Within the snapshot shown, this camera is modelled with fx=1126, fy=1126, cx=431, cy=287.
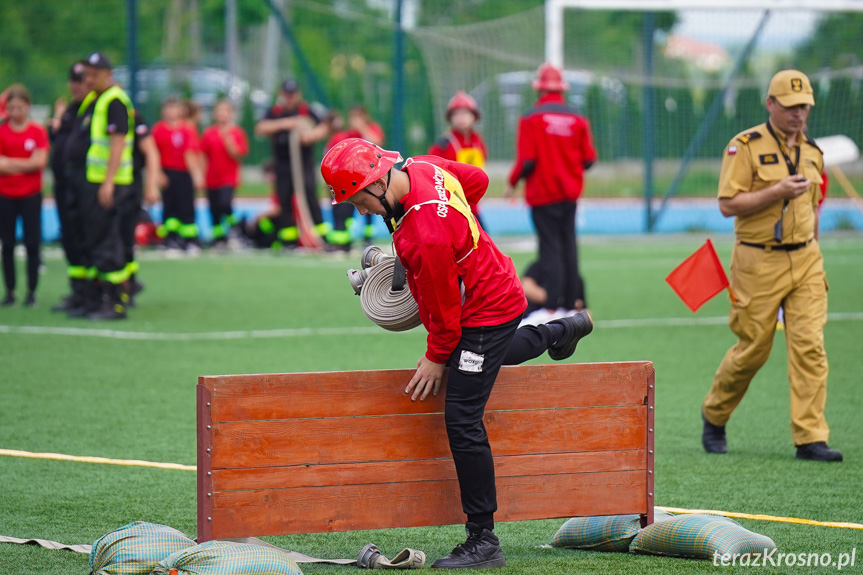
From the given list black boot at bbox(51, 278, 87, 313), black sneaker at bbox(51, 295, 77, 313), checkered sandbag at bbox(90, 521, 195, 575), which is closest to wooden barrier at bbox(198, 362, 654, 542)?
checkered sandbag at bbox(90, 521, 195, 575)

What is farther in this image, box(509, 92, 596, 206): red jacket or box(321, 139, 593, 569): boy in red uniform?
box(509, 92, 596, 206): red jacket

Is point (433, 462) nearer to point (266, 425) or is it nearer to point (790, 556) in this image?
point (266, 425)

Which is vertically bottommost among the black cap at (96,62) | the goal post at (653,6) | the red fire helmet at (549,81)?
the red fire helmet at (549,81)

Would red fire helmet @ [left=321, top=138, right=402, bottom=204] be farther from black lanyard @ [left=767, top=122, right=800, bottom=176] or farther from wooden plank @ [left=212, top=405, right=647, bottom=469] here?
black lanyard @ [left=767, top=122, right=800, bottom=176]

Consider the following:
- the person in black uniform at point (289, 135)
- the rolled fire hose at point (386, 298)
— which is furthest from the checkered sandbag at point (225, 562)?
the person in black uniform at point (289, 135)

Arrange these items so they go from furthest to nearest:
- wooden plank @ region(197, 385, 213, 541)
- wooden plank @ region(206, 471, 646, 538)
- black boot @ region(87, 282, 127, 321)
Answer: black boot @ region(87, 282, 127, 321) < wooden plank @ region(206, 471, 646, 538) < wooden plank @ region(197, 385, 213, 541)

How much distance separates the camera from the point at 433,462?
4371mm

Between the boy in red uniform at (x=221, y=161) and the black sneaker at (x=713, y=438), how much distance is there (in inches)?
514

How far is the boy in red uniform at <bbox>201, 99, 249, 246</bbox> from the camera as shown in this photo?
18094 millimetres

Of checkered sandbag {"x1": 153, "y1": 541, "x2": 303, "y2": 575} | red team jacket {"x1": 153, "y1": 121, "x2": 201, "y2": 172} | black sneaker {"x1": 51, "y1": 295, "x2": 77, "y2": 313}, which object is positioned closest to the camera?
checkered sandbag {"x1": 153, "y1": 541, "x2": 303, "y2": 575}

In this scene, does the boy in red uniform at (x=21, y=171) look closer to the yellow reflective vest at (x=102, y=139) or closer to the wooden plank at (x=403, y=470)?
the yellow reflective vest at (x=102, y=139)

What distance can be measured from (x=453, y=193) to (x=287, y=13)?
742 inches

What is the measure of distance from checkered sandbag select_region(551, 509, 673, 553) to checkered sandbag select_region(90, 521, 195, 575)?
154cm

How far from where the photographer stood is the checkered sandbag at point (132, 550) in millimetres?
3910
